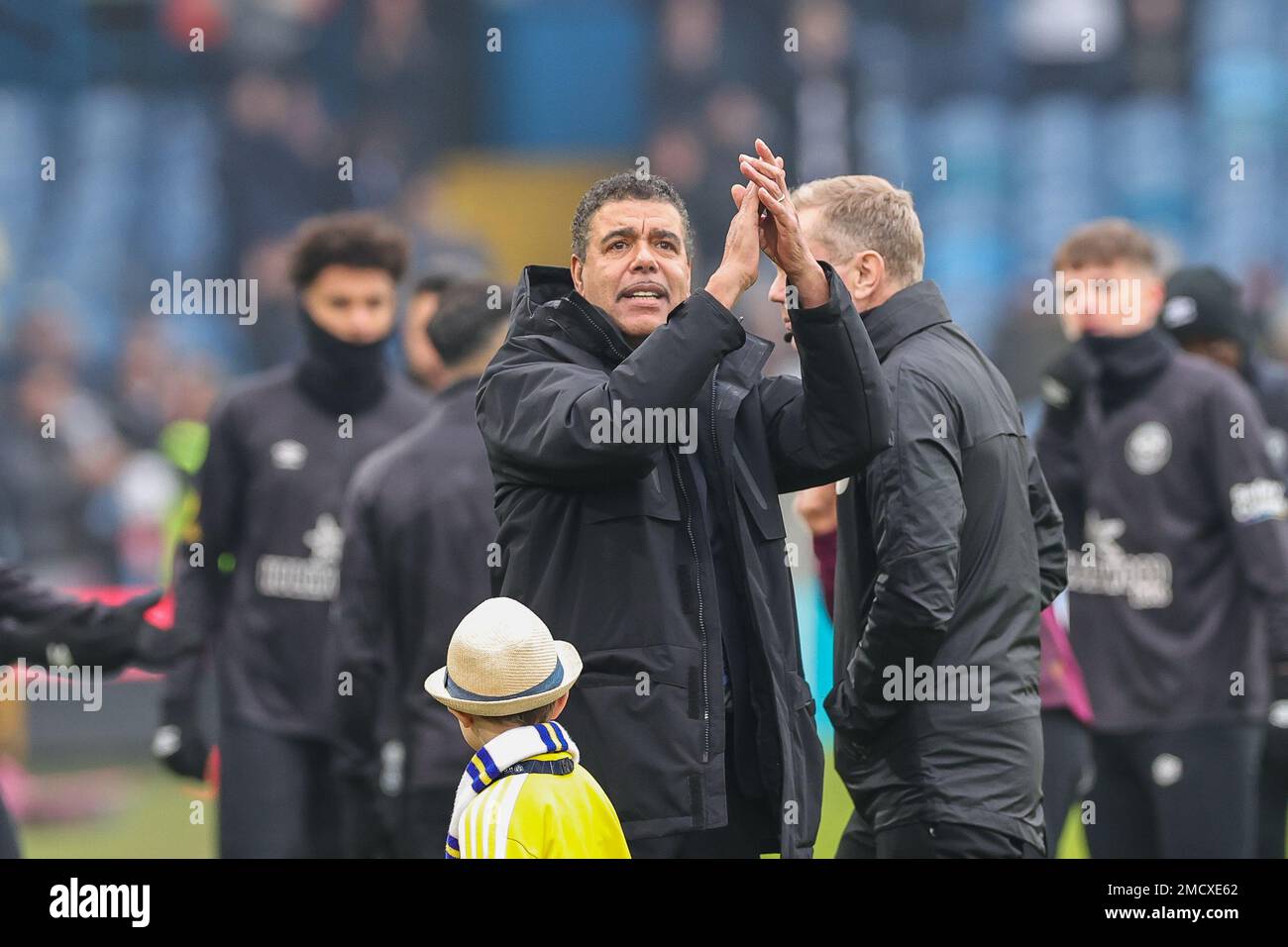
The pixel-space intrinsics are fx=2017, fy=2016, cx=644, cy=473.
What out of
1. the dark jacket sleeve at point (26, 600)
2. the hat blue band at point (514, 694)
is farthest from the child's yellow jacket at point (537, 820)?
the dark jacket sleeve at point (26, 600)

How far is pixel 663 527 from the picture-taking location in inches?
142

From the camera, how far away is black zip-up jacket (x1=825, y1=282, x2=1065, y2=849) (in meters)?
3.92

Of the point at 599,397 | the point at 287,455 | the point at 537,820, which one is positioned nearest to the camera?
the point at 537,820

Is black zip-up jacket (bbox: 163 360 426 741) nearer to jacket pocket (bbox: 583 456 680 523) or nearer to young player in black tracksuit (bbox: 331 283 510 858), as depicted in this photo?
young player in black tracksuit (bbox: 331 283 510 858)

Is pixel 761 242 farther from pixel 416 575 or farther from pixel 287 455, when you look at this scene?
pixel 287 455

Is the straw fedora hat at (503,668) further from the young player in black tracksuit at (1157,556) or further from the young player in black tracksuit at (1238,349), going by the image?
the young player in black tracksuit at (1238,349)

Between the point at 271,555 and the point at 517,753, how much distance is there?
10.7 feet

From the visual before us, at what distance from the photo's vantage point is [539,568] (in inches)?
143

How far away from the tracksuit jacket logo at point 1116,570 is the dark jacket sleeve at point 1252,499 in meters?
0.24

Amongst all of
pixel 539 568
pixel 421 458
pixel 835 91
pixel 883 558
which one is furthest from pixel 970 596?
pixel 835 91

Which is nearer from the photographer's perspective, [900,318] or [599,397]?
[599,397]

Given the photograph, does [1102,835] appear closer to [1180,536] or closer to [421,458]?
[1180,536]

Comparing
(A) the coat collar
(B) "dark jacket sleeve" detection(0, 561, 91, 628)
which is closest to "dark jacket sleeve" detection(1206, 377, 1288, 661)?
(A) the coat collar

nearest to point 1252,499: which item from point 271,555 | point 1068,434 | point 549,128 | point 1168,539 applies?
point 1168,539
